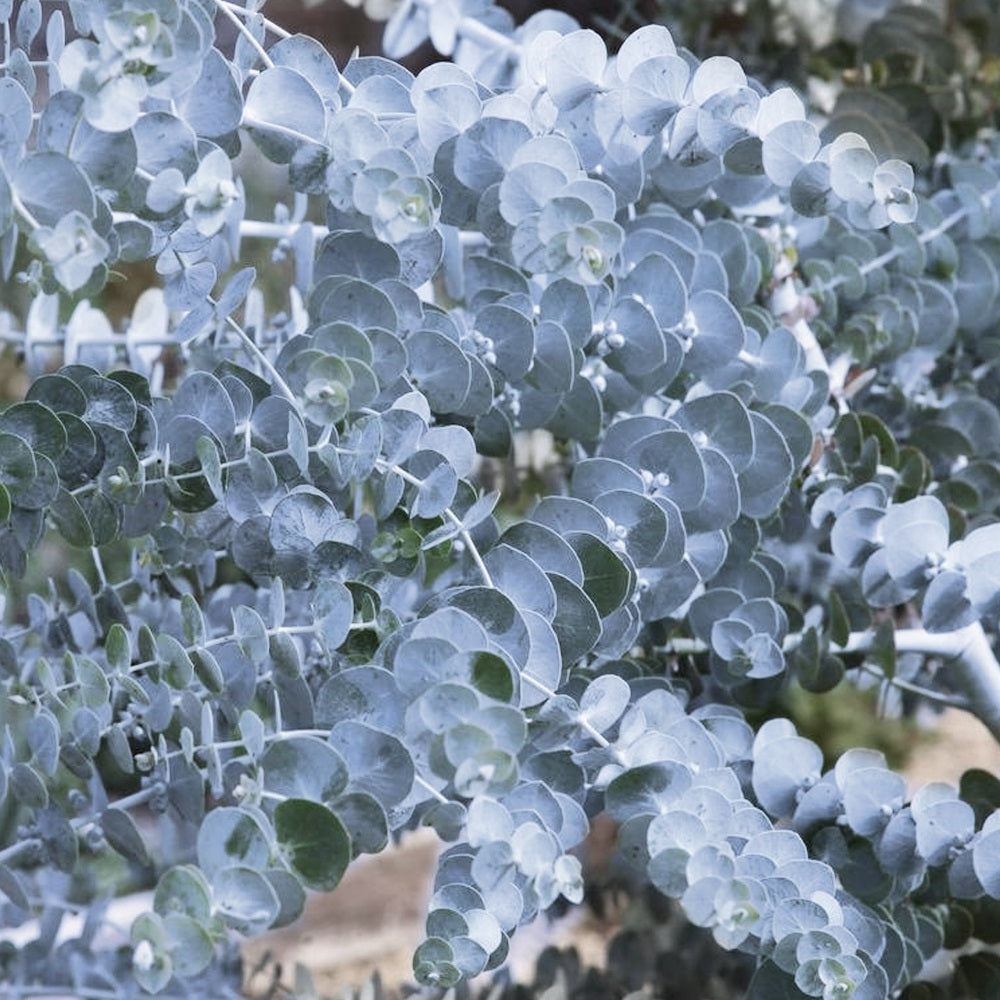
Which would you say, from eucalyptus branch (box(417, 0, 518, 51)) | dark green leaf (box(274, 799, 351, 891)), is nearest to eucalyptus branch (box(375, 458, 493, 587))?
dark green leaf (box(274, 799, 351, 891))

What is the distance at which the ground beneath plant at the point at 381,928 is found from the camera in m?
1.51

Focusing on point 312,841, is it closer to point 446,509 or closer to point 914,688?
point 446,509

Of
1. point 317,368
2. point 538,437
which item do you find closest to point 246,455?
point 317,368

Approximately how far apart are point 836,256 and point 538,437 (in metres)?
0.22

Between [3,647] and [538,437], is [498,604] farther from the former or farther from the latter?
[538,437]

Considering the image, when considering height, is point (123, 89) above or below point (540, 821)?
above

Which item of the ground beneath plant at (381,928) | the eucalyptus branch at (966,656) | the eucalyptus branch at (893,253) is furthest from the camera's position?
the ground beneath plant at (381,928)

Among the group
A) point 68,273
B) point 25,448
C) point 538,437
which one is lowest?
point 538,437

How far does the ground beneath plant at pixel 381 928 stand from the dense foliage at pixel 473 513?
86cm

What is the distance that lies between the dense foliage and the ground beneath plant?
86cm

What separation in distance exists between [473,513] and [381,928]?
1.37 metres

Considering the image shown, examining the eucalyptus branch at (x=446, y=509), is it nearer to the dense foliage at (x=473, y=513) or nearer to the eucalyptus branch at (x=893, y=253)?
the dense foliage at (x=473, y=513)

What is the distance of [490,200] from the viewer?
1.70 ft

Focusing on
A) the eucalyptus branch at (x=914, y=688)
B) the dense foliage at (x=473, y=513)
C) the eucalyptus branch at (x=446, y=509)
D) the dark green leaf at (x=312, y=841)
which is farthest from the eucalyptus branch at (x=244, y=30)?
the eucalyptus branch at (x=914, y=688)
